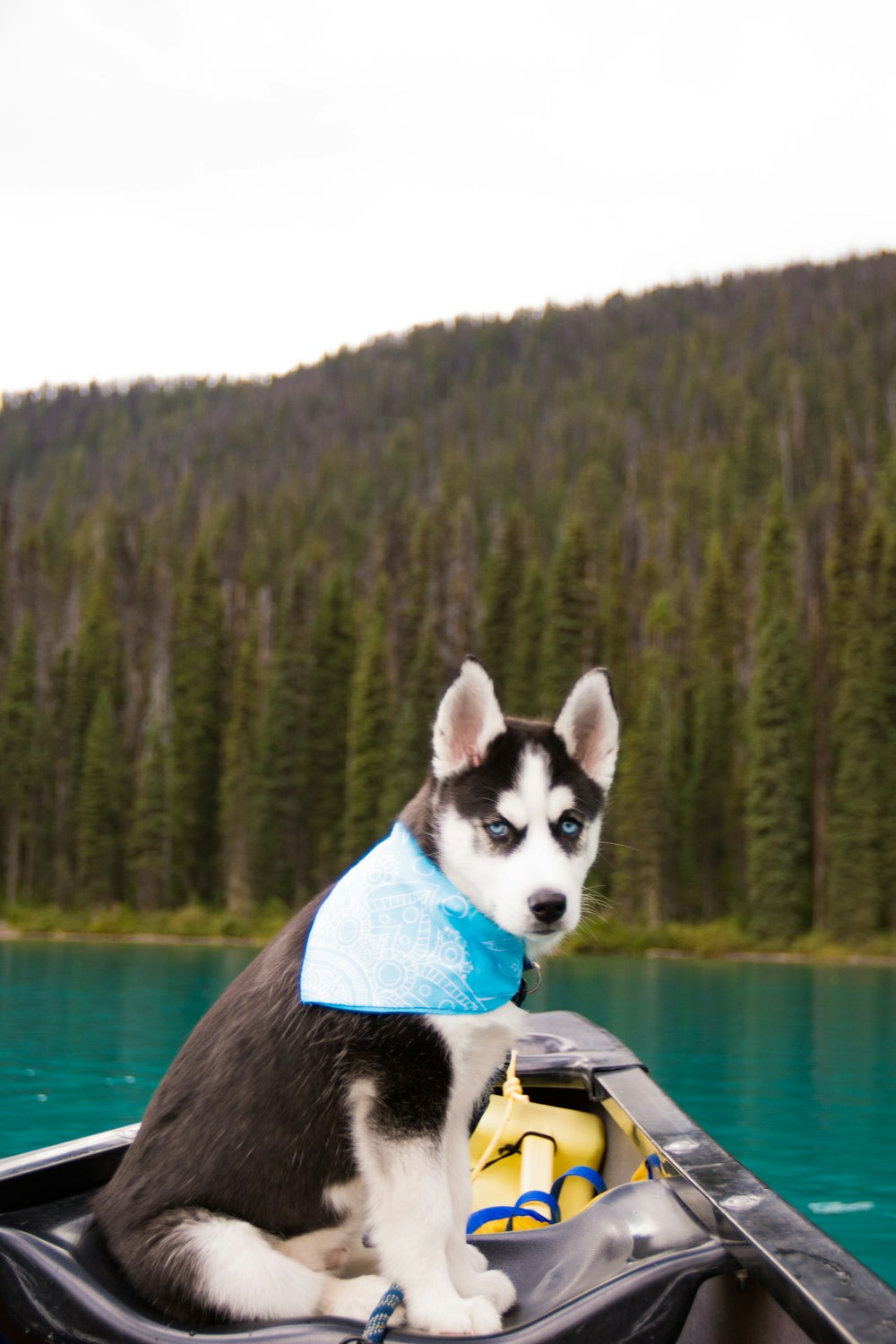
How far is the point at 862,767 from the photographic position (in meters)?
53.8

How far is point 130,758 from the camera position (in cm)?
6962

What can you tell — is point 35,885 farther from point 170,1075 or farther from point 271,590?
point 170,1075

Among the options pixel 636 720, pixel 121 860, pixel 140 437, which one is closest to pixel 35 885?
pixel 121 860

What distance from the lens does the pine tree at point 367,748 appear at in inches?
2320

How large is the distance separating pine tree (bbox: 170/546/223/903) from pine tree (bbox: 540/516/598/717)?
18744 millimetres

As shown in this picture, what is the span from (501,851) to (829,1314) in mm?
1283

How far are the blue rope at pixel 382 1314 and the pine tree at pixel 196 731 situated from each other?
59.1 meters

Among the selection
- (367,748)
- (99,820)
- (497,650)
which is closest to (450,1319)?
(367,748)

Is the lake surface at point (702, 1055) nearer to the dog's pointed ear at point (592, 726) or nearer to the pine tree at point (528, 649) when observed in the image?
the dog's pointed ear at point (592, 726)

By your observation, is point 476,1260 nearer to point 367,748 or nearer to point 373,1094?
point 373,1094

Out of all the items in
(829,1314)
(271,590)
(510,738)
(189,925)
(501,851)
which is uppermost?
(271,590)

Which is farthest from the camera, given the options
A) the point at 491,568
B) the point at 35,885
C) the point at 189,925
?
the point at 491,568

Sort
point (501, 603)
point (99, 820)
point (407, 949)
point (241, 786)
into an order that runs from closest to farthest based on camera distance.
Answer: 1. point (407, 949)
2. point (99, 820)
3. point (241, 786)
4. point (501, 603)

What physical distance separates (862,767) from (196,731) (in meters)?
34.6
